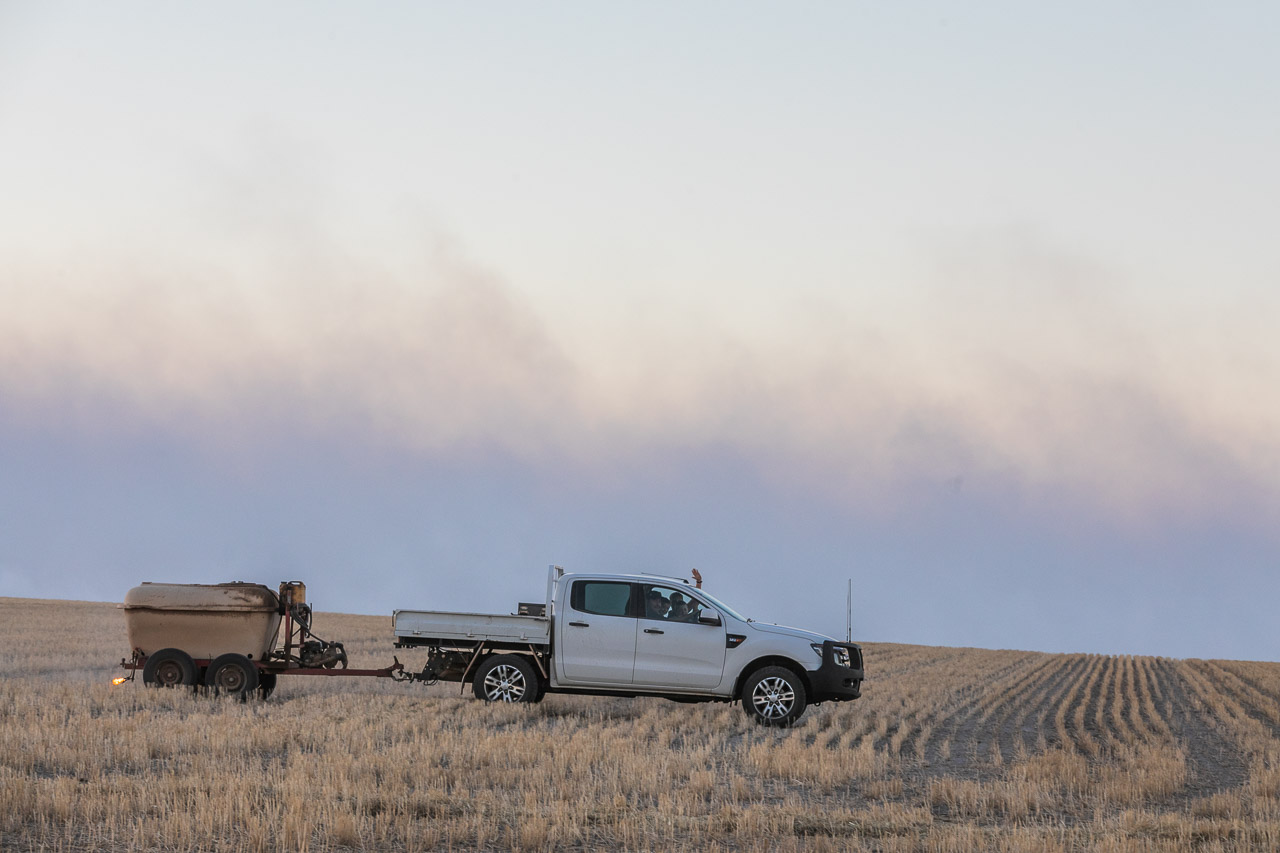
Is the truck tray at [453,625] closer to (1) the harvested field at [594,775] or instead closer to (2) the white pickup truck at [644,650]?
(2) the white pickup truck at [644,650]

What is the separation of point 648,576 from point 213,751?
22.5 ft

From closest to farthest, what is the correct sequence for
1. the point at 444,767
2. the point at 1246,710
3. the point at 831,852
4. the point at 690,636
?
the point at 831,852 → the point at 444,767 → the point at 690,636 → the point at 1246,710

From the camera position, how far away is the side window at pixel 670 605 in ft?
57.3

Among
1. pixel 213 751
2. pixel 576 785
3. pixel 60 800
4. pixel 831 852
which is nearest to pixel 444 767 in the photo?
pixel 576 785

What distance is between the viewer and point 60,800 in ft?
31.0

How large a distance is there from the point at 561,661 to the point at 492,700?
46.4 inches

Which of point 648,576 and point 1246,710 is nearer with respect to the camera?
point 648,576

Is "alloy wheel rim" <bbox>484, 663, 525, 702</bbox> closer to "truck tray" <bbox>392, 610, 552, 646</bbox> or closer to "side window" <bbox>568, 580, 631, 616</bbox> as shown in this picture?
"truck tray" <bbox>392, 610, 552, 646</bbox>

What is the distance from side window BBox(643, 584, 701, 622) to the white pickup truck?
14mm

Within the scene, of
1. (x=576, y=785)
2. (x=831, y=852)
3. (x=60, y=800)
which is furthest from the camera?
(x=576, y=785)

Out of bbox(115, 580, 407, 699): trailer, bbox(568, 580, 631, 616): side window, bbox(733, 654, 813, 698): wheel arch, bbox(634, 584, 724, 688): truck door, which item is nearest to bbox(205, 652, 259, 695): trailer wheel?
bbox(115, 580, 407, 699): trailer

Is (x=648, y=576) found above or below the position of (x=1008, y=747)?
above

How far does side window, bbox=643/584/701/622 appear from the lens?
17453mm

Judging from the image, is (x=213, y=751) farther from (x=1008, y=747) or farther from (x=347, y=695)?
(x=1008, y=747)
